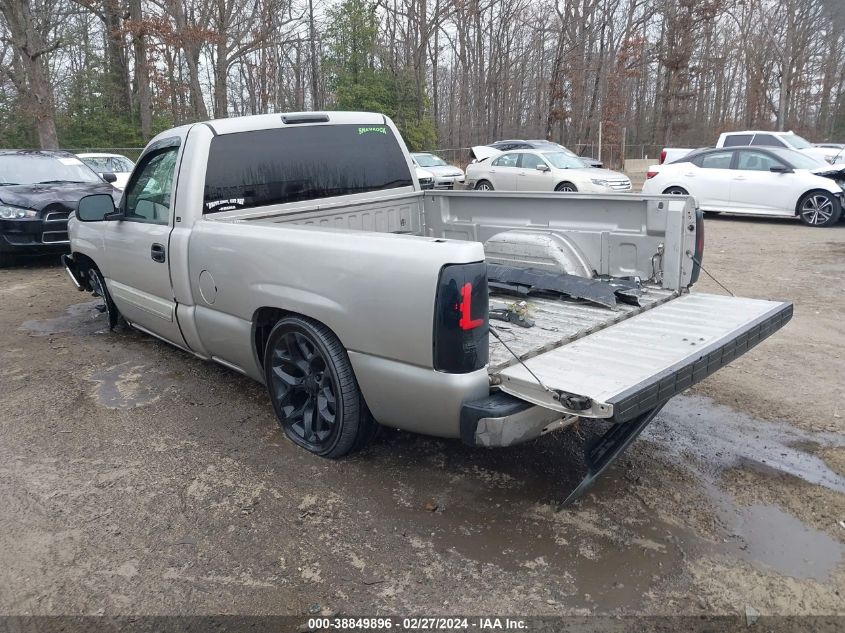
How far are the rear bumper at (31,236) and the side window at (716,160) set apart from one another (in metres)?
12.4

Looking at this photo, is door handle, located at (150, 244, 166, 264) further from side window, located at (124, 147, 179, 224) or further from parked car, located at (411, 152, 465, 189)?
parked car, located at (411, 152, 465, 189)

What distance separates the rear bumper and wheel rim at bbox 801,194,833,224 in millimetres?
13132

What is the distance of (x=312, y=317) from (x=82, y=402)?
7.80ft

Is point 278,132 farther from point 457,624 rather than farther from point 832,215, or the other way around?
point 832,215

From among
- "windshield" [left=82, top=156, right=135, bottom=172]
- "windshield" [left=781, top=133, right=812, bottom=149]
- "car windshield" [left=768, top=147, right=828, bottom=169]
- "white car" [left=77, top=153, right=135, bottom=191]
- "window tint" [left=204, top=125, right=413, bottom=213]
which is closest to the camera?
"window tint" [left=204, top=125, right=413, bottom=213]

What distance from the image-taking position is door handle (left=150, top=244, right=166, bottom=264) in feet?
14.6

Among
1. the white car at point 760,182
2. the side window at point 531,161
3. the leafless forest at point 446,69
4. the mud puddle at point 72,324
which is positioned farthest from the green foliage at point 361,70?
the mud puddle at point 72,324

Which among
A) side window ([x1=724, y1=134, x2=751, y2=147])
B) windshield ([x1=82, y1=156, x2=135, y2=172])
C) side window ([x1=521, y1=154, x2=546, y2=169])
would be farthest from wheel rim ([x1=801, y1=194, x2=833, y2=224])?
windshield ([x1=82, y1=156, x2=135, y2=172])

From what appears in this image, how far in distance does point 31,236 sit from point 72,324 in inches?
137

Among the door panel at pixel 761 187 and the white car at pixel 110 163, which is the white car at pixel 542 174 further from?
the white car at pixel 110 163

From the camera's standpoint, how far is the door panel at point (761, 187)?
12758 millimetres

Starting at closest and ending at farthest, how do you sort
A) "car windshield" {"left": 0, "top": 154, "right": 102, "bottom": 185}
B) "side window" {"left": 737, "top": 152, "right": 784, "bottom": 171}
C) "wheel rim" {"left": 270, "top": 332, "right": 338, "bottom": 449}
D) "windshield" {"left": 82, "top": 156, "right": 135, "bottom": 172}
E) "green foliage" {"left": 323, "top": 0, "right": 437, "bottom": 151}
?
"wheel rim" {"left": 270, "top": 332, "right": 338, "bottom": 449}
"car windshield" {"left": 0, "top": 154, "right": 102, "bottom": 185}
"side window" {"left": 737, "top": 152, "right": 784, "bottom": 171}
"windshield" {"left": 82, "top": 156, "right": 135, "bottom": 172}
"green foliage" {"left": 323, "top": 0, "right": 437, "bottom": 151}

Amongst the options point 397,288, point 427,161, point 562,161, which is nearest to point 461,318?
point 397,288

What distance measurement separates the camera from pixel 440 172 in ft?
→ 69.8
